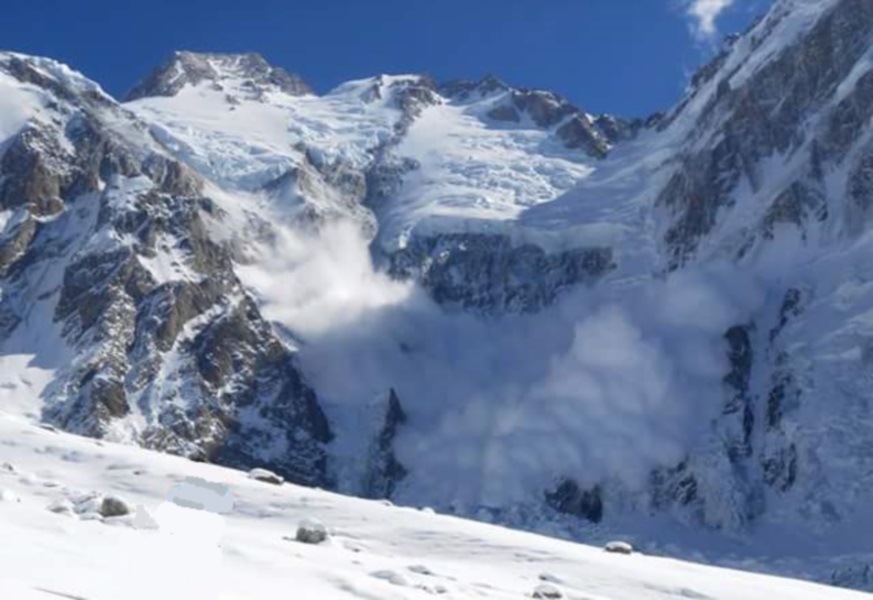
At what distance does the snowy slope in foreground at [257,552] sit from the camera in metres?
21.0

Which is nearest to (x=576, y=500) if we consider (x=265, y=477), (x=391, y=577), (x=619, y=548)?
(x=265, y=477)

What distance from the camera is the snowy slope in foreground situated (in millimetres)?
21000

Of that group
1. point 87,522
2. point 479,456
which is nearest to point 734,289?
point 479,456

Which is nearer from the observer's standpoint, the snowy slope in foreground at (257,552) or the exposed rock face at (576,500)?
the snowy slope in foreground at (257,552)

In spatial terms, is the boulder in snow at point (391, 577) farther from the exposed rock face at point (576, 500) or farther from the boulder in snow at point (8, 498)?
the exposed rock face at point (576, 500)

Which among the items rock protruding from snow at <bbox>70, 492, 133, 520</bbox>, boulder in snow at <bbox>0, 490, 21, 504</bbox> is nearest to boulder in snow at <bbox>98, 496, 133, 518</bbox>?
rock protruding from snow at <bbox>70, 492, 133, 520</bbox>

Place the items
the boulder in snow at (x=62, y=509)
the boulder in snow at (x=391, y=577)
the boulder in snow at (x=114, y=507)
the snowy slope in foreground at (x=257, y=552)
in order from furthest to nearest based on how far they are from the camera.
A: the boulder in snow at (x=114, y=507) < the boulder in snow at (x=62, y=509) < the boulder in snow at (x=391, y=577) < the snowy slope in foreground at (x=257, y=552)

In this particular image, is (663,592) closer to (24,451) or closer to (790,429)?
(24,451)

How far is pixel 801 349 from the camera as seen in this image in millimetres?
169000

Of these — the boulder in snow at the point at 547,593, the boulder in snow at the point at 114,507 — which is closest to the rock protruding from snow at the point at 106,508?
the boulder in snow at the point at 114,507

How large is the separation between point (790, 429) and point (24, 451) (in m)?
121

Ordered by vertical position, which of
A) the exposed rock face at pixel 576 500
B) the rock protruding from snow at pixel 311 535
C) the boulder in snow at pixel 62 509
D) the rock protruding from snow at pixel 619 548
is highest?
the exposed rock face at pixel 576 500

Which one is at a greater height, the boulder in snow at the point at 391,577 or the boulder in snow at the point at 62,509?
the boulder in snow at the point at 62,509

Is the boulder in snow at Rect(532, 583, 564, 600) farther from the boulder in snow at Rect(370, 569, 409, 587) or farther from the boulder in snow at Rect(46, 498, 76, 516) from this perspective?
the boulder in snow at Rect(46, 498, 76, 516)
